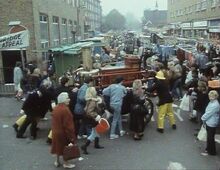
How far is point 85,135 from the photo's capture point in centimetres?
1076

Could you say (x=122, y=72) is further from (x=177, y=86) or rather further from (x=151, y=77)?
(x=177, y=86)

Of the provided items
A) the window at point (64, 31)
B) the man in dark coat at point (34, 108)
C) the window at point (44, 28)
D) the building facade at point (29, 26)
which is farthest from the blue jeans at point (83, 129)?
the window at point (64, 31)

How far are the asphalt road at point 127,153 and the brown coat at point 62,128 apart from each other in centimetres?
56

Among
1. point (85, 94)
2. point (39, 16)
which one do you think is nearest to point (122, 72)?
point (85, 94)

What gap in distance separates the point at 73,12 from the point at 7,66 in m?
21.7

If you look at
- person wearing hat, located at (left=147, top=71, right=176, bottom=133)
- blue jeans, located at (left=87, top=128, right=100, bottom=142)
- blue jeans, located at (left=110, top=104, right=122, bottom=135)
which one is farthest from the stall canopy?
blue jeans, located at (left=87, top=128, right=100, bottom=142)

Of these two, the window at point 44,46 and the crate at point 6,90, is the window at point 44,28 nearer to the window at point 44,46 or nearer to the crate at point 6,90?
the window at point 44,46

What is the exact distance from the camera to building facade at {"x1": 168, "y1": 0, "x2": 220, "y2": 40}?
3291 centimetres

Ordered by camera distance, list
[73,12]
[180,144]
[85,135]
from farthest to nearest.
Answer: [73,12] < [85,135] < [180,144]

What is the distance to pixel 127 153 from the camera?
950cm

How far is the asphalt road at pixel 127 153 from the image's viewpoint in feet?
28.6

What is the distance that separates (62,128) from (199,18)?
3814 centimetres

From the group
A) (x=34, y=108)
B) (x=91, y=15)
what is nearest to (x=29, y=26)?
(x=34, y=108)

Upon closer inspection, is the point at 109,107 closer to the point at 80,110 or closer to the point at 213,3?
the point at 80,110
